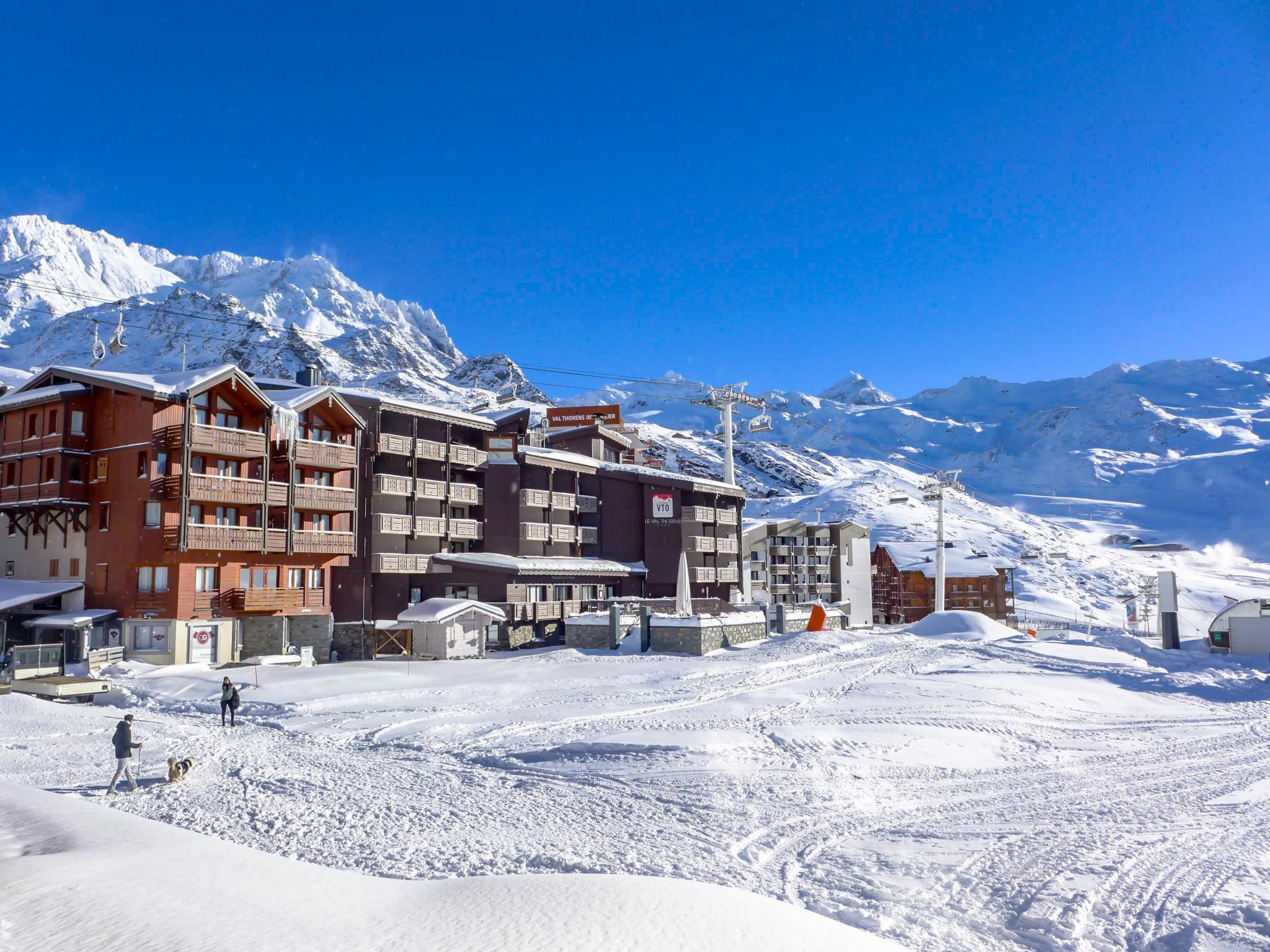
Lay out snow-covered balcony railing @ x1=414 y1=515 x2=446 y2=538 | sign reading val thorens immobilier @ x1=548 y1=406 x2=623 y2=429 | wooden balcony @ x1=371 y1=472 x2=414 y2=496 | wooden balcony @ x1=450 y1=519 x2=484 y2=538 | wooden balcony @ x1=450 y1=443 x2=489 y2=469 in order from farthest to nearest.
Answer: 1. sign reading val thorens immobilier @ x1=548 y1=406 x2=623 y2=429
2. wooden balcony @ x1=450 y1=443 x2=489 y2=469
3. wooden balcony @ x1=450 y1=519 x2=484 y2=538
4. snow-covered balcony railing @ x1=414 y1=515 x2=446 y2=538
5. wooden balcony @ x1=371 y1=472 x2=414 y2=496

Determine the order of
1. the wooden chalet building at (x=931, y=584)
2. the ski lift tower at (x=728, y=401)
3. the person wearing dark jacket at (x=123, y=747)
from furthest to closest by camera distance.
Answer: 1. the wooden chalet building at (x=931, y=584)
2. the ski lift tower at (x=728, y=401)
3. the person wearing dark jacket at (x=123, y=747)

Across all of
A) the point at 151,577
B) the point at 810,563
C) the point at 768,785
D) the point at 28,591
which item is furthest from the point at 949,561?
the point at 768,785

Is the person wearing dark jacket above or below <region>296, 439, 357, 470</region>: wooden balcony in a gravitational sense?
below

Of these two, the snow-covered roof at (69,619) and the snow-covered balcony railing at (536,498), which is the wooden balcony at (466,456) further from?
the snow-covered roof at (69,619)

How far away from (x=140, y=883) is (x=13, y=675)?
1023 inches

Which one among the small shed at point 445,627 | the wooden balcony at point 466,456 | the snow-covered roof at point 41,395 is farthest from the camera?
the wooden balcony at point 466,456

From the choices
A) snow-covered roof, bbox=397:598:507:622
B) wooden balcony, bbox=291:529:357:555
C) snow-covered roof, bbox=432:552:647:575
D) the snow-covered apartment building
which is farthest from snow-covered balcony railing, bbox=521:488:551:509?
the snow-covered apartment building

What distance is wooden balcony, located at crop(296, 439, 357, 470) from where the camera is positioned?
41875 millimetres

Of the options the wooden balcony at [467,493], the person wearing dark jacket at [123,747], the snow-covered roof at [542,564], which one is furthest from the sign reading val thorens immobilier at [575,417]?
the person wearing dark jacket at [123,747]

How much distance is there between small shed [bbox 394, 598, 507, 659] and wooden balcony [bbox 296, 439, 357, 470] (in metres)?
8.62

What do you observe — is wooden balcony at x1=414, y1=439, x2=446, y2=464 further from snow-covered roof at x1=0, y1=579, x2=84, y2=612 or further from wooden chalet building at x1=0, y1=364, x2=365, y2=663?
snow-covered roof at x1=0, y1=579, x2=84, y2=612

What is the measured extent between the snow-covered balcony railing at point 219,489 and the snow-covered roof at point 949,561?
84640 millimetres

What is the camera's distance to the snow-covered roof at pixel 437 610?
1539 inches

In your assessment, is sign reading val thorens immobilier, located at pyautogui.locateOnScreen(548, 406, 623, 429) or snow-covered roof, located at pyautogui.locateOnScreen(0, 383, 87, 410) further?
sign reading val thorens immobilier, located at pyautogui.locateOnScreen(548, 406, 623, 429)
